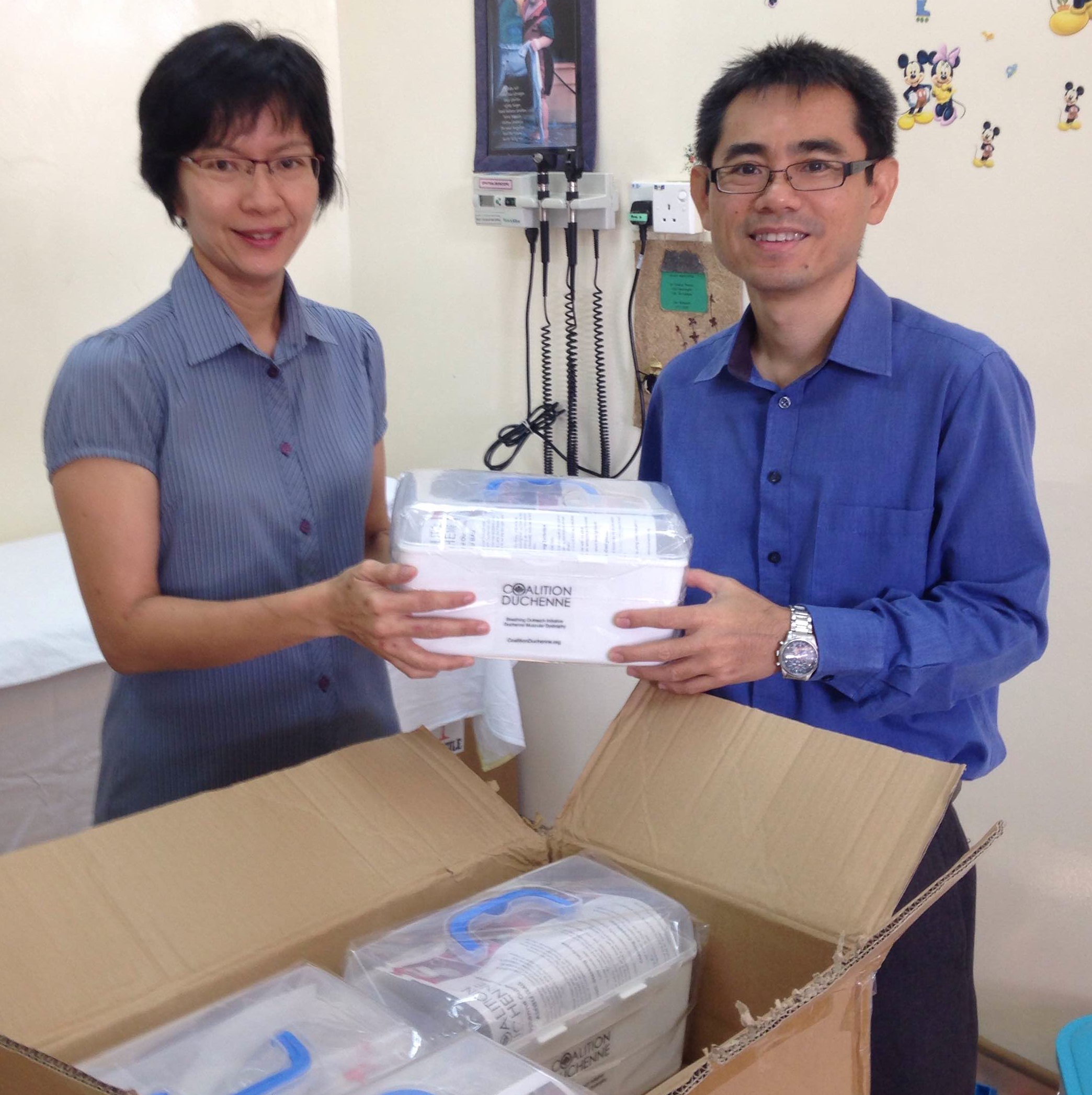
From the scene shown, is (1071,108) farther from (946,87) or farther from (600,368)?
(600,368)

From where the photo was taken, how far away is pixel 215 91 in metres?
1.06

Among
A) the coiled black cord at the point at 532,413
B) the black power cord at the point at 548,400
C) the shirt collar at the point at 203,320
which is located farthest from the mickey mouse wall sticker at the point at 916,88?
the shirt collar at the point at 203,320

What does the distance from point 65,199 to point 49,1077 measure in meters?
2.14

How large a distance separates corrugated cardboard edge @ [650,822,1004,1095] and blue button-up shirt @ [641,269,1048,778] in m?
0.28

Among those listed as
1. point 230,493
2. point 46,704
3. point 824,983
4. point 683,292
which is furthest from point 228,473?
point 683,292

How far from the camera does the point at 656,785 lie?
93 cm

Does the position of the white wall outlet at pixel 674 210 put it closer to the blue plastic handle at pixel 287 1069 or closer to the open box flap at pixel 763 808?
the open box flap at pixel 763 808

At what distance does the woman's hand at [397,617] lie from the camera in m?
0.88

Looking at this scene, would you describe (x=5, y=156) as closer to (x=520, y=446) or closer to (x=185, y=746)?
(x=520, y=446)

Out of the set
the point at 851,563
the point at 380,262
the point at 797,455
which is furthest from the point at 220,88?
the point at 380,262

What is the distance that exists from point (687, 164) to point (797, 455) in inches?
43.1

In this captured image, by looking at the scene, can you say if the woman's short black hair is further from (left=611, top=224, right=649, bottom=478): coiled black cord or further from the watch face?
(left=611, top=224, right=649, bottom=478): coiled black cord

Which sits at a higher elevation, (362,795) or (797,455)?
(797,455)

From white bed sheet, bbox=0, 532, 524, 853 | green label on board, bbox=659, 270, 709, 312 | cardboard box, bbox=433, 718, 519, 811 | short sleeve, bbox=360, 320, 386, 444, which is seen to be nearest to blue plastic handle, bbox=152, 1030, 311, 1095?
short sleeve, bbox=360, 320, 386, 444
